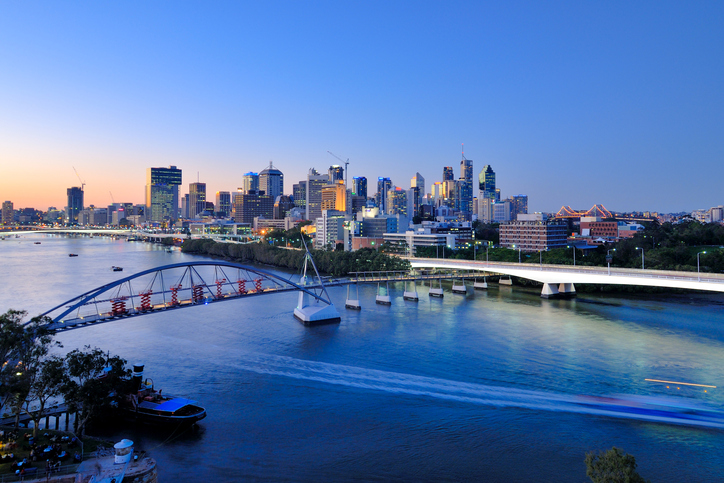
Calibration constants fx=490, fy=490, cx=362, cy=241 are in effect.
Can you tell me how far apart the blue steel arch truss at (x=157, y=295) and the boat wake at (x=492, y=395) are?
4.94 meters

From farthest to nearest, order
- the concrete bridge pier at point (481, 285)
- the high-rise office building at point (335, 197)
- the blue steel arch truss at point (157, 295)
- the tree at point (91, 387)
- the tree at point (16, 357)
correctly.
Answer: the high-rise office building at point (335, 197) → the concrete bridge pier at point (481, 285) → the blue steel arch truss at point (157, 295) → the tree at point (91, 387) → the tree at point (16, 357)

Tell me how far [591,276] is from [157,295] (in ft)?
133

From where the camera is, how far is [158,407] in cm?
1873

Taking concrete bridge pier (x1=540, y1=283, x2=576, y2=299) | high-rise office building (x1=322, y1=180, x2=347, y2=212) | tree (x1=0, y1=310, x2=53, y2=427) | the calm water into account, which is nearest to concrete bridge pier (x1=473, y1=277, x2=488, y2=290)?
concrete bridge pier (x1=540, y1=283, x2=576, y2=299)

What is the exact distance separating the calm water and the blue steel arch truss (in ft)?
9.03

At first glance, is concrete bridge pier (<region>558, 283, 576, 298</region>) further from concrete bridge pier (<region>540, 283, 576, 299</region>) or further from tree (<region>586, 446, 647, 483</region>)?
tree (<region>586, 446, 647, 483</region>)

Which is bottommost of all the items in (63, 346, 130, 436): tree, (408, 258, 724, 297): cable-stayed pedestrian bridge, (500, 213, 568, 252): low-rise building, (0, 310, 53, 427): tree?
(63, 346, 130, 436): tree

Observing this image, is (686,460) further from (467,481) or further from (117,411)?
(117,411)

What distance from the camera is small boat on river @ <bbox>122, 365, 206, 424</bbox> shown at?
18.3 metres

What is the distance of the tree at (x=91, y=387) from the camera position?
1672cm

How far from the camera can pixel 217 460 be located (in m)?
16.1

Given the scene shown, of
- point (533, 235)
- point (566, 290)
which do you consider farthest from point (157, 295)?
point (533, 235)

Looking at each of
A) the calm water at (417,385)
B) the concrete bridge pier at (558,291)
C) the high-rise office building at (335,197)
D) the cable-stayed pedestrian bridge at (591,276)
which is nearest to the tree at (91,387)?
the calm water at (417,385)

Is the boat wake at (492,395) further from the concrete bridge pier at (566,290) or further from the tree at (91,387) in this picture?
the concrete bridge pier at (566,290)
